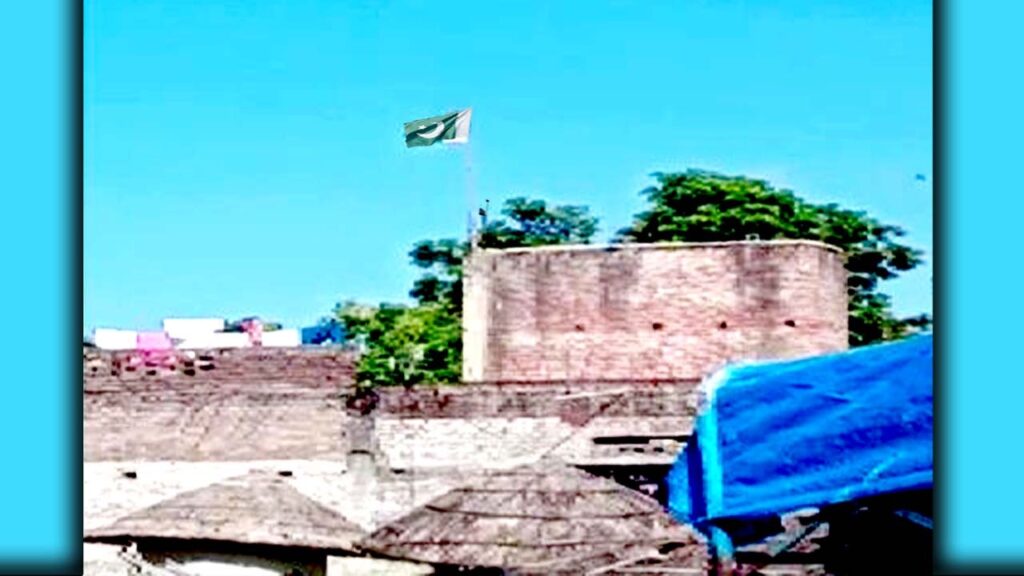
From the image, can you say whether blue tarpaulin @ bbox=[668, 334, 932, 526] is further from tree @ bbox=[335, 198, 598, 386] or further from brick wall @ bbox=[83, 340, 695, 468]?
tree @ bbox=[335, 198, 598, 386]

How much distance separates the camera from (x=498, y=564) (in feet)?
20.9

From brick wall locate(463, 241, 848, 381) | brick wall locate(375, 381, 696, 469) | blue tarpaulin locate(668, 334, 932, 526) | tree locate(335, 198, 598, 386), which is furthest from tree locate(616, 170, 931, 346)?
blue tarpaulin locate(668, 334, 932, 526)

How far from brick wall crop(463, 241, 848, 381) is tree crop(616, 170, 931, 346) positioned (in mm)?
4297

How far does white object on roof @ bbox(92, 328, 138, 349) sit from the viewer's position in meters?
15.3

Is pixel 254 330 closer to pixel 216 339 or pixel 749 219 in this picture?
pixel 216 339

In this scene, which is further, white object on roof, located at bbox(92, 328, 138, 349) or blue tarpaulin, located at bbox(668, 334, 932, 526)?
white object on roof, located at bbox(92, 328, 138, 349)

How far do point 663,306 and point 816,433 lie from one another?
11.5 m

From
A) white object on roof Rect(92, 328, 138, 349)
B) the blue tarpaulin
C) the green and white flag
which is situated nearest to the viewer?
the blue tarpaulin

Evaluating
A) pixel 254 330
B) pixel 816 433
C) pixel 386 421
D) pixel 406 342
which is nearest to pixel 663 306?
pixel 386 421

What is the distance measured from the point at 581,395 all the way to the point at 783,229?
8.35m

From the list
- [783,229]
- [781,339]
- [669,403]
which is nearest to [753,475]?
[669,403]

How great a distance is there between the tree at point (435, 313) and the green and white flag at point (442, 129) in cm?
639
